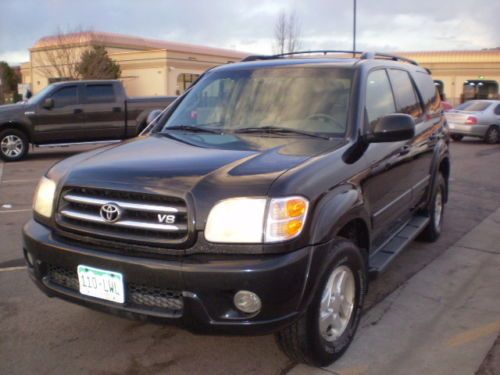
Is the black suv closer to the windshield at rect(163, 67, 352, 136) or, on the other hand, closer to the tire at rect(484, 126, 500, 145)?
the windshield at rect(163, 67, 352, 136)

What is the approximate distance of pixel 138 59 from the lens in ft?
139

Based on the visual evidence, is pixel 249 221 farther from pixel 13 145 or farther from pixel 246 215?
pixel 13 145

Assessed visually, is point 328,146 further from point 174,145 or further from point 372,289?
point 372,289

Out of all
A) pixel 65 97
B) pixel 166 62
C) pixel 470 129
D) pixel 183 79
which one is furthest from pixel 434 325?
pixel 183 79

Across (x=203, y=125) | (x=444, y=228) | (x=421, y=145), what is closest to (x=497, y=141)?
(x=444, y=228)

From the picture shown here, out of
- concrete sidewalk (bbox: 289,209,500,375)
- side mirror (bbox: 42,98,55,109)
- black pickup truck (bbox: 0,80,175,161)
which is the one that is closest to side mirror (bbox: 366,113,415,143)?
concrete sidewalk (bbox: 289,209,500,375)

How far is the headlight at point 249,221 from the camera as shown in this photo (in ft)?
8.82

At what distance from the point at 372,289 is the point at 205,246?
7.18 ft

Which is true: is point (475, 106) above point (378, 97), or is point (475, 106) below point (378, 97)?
above

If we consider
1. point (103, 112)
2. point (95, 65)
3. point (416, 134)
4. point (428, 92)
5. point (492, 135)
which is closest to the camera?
point (416, 134)

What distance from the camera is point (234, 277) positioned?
8.56 ft

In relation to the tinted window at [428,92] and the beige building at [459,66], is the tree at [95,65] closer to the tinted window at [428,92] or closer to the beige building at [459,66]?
the beige building at [459,66]

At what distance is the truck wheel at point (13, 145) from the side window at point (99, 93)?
1760mm

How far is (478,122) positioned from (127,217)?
53.7ft
